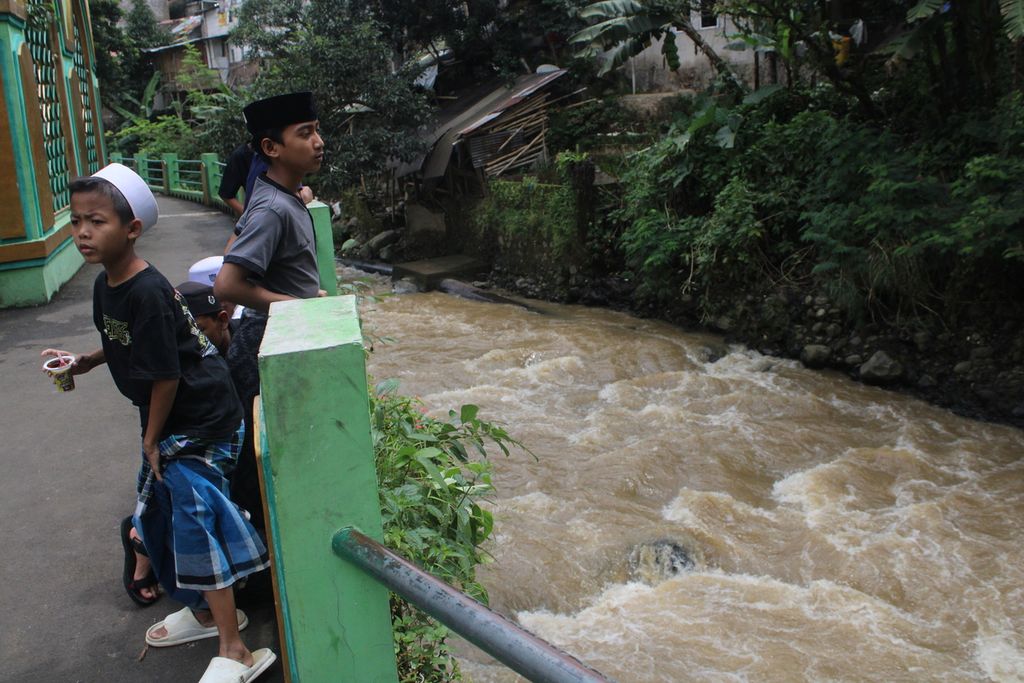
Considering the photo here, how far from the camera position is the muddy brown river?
468 centimetres

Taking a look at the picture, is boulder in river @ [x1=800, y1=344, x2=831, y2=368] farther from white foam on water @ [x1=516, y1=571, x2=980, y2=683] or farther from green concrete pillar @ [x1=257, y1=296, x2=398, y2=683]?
green concrete pillar @ [x1=257, y1=296, x2=398, y2=683]

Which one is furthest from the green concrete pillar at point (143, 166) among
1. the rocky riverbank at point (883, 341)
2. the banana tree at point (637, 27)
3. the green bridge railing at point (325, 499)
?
the green bridge railing at point (325, 499)

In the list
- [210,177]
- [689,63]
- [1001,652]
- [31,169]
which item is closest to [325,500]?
[1001,652]

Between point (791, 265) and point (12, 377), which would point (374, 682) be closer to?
point (12, 377)

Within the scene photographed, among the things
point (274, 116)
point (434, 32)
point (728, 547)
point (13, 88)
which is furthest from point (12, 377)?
point (434, 32)

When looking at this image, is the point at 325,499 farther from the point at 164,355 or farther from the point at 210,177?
the point at 210,177

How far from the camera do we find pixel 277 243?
2.74 metres

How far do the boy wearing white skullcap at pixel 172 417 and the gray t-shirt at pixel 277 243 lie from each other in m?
0.26

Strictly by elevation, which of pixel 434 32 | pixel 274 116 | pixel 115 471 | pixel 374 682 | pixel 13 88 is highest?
pixel 434 32

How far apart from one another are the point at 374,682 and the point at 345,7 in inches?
612

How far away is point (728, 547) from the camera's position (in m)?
5.68

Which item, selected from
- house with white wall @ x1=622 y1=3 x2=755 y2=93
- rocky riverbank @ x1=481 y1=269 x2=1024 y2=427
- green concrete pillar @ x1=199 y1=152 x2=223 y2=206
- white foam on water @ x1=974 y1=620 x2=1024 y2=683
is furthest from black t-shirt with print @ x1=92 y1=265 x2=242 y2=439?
green concrete pillar @ x1=199 y1=152 x2=223 y2=206

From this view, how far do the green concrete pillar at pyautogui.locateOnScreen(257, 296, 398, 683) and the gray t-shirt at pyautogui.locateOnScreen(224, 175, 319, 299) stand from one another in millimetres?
1015

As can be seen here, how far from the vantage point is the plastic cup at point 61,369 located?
2.96 m
